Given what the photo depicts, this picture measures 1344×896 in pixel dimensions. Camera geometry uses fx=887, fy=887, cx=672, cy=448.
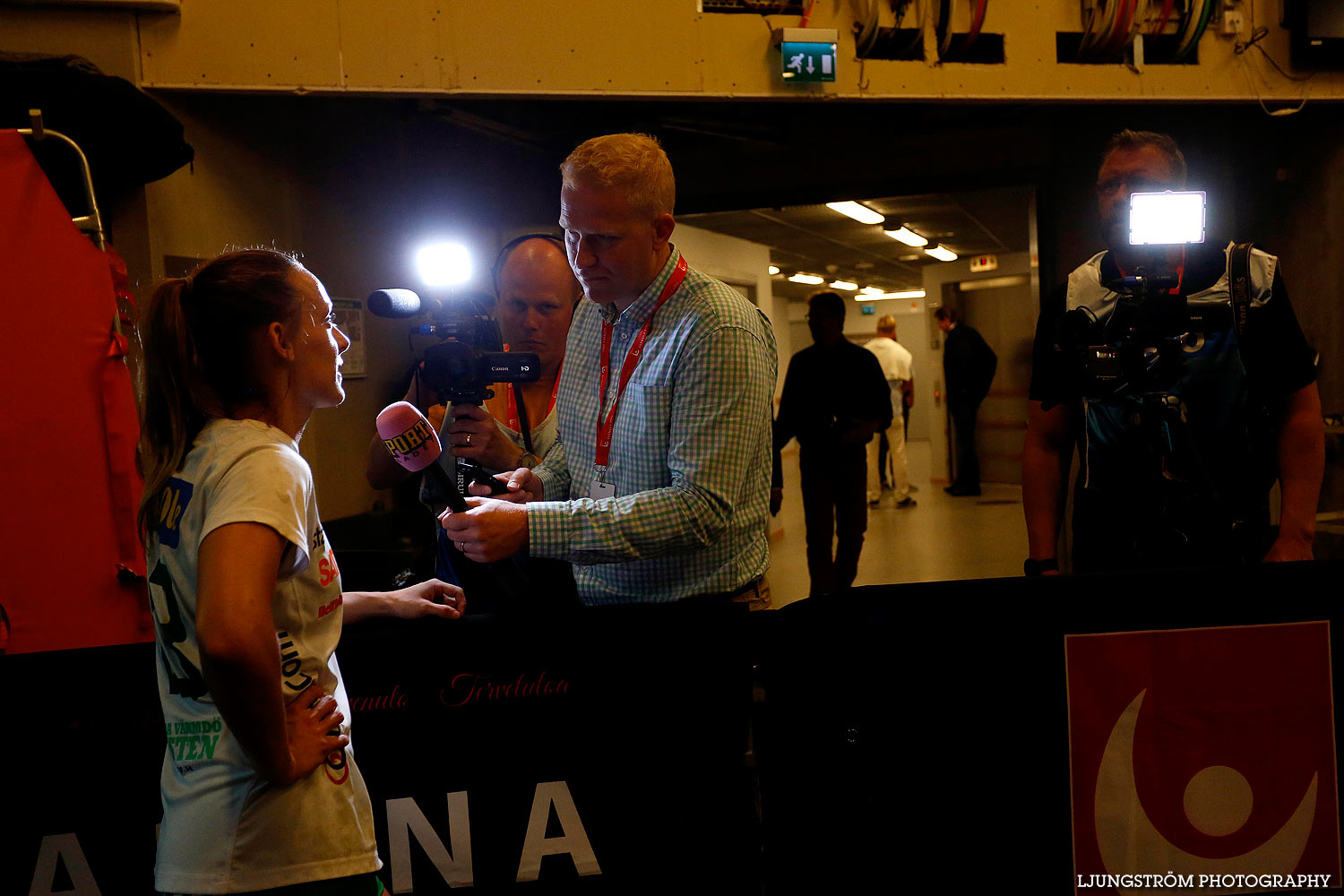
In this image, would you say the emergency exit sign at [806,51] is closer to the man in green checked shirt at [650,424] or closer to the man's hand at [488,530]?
the man in green checked shirt at [650,424]

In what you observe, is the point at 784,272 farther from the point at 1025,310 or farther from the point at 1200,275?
the point at 1200,275

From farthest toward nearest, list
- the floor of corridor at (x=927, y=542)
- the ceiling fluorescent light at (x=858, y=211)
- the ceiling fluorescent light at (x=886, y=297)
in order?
the ceiling fluorescent light at (x=886, y=297) → the ceiling fluorescent light at (x=858, y=211) → the floor of corridor at (x=927, y=542)

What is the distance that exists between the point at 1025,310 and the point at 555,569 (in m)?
10.9

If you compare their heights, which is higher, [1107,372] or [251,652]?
[1107,372]

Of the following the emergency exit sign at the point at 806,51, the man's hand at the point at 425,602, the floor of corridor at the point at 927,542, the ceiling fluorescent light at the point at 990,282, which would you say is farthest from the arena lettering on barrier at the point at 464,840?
the ceiling fluorescent light at the point at 990,282

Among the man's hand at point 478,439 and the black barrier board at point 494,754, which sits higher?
the man's hand at point 478,439

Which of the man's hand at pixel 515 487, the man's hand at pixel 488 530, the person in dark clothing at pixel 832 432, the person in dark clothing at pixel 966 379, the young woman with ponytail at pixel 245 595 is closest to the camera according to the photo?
the young woman with ponytail at pixel 245 595

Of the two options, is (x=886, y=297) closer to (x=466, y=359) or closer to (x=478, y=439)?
(x=478, y=439)

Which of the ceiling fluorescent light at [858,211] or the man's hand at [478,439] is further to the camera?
the ceiling fluorescent light at [858,211]

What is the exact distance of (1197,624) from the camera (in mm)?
1630

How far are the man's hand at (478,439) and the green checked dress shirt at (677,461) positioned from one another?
0.33m

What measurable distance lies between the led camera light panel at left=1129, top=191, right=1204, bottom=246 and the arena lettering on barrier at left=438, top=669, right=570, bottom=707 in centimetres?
148

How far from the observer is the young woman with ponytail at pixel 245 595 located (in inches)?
38.8

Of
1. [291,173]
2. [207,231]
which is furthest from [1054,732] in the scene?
[291,173]
